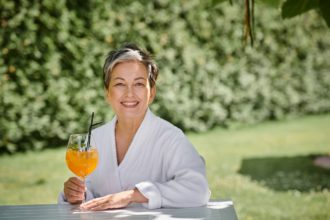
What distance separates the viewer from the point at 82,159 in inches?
91.2

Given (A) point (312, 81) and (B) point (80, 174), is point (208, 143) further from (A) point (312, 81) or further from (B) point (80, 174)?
→ (B) point (80, 174)

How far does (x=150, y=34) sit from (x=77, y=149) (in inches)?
228

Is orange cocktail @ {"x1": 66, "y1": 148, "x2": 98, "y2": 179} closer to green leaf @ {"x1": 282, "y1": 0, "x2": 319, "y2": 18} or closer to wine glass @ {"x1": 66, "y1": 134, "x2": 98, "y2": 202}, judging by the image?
wine glass @ {"x1": 66, "y1": 134, "x2": 98, "y2": 202}

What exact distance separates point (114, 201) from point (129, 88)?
57 centimetres

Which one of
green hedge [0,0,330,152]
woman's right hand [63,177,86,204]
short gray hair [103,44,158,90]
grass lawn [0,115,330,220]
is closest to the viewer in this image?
woman's right hand [63,177,86,204]

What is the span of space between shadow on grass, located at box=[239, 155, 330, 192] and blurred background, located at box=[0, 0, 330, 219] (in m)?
0.01

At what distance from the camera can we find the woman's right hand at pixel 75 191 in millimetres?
2355

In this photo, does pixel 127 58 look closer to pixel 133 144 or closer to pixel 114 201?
pixel 133 144

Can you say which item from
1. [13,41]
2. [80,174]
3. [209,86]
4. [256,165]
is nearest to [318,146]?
[256,165]

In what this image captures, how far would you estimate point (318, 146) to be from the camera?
795 centimetres

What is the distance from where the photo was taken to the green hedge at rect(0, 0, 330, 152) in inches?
281

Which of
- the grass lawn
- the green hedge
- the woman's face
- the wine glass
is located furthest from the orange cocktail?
the green hedge

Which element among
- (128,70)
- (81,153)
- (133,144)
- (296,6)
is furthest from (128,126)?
(296,6)

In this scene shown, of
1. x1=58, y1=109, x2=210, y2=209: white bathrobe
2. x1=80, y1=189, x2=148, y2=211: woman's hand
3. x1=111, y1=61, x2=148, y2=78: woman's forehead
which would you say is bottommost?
x1=80, y1=189, x2=148, y2=211: woman's hand
